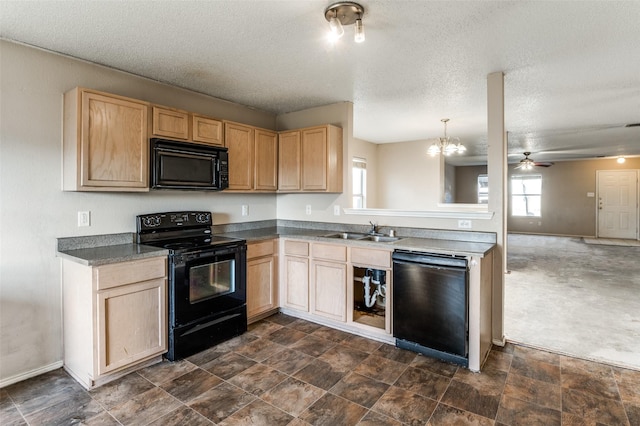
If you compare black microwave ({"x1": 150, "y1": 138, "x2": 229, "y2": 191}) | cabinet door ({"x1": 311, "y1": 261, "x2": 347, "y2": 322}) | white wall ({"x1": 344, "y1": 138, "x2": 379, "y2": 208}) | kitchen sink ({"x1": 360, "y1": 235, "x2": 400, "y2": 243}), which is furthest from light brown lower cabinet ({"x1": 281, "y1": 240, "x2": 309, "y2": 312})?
white wall ({"x1": 344, "y1": 138, "x2": 379, "y2": 208})

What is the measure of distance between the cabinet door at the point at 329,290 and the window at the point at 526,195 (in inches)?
400

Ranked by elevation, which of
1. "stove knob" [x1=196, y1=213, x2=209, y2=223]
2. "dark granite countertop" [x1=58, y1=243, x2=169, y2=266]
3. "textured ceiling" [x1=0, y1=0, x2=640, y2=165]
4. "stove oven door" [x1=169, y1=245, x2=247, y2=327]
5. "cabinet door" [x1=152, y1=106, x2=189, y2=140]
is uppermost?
"textured ceiling" [x1=0, y1=0, x2=640, y2=165]

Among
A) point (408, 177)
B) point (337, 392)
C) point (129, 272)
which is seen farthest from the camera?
point (408, 177)

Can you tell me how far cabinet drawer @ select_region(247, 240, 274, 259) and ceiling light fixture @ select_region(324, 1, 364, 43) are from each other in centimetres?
211

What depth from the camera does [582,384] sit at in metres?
2.43

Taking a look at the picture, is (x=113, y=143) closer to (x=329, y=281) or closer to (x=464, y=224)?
(x=329, y=281)

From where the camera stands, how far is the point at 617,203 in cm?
981

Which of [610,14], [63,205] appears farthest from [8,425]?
[610,14]

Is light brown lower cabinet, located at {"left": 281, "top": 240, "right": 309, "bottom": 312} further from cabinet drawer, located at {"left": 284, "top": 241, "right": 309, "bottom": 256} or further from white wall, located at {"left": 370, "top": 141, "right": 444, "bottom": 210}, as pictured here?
white wall, located at {"left": 370, "top": 141, "right": 444, "bottom": 210}

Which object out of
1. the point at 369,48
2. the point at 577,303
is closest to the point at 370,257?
the point at 369,48

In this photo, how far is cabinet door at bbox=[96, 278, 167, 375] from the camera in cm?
236

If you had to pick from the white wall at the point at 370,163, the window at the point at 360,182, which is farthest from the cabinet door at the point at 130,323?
the white wall at the point at 370,163

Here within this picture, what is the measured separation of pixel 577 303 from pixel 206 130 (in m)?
4.76

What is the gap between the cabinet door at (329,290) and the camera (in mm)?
3342
